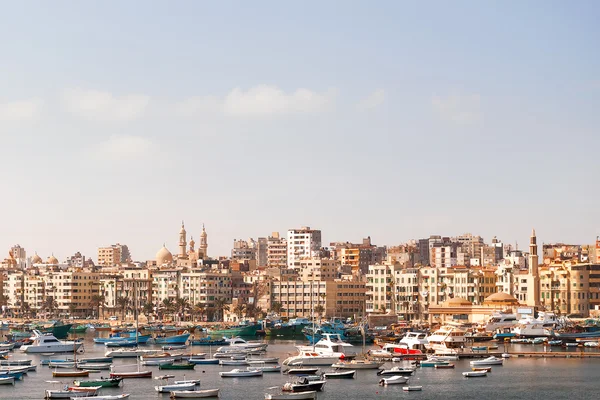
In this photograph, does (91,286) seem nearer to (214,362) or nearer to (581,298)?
(581,298)

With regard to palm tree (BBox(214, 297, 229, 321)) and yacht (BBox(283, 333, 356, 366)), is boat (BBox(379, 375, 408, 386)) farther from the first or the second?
palm tree (BBox(214, 297, 229, 321))

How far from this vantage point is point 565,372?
82062 mm

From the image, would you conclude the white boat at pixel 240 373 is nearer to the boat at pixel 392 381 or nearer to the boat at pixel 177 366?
the boat at pixel 177 366

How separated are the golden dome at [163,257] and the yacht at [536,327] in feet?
292

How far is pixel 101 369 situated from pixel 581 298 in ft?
223

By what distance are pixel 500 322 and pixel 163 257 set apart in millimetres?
87224

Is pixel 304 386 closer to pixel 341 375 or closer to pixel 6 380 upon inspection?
pixel 341 375

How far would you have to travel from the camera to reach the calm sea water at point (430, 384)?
7006cm

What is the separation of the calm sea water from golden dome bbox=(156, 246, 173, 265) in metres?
107

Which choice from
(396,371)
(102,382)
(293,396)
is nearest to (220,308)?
(396,371)

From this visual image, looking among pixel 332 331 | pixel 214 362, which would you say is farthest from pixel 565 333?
pixel 214 362

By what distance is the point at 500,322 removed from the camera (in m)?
120

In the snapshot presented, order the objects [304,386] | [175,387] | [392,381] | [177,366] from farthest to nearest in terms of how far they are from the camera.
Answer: [177,366] < [392,381] < [175,387] < [304,386]

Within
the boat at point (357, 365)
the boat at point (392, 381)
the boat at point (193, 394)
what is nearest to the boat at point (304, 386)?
the boat at point (193, 394)
